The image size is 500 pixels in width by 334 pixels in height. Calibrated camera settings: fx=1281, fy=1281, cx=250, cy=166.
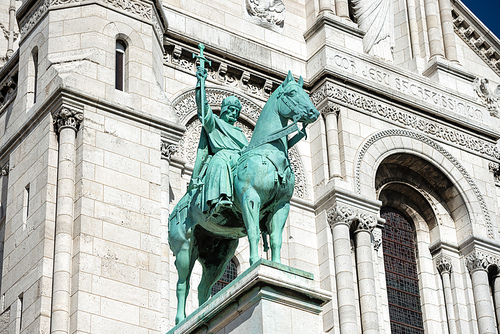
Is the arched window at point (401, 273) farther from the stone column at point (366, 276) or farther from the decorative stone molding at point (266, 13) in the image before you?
the decorative stone molding at point (266, 13)

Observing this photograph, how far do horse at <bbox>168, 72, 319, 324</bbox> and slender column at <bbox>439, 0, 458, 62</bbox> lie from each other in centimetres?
1339

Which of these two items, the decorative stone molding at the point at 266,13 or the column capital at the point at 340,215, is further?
the decorative stone molding at the point at 266,13

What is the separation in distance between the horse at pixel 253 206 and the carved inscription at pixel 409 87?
9.97m

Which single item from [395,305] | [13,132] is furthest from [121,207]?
[395,305]

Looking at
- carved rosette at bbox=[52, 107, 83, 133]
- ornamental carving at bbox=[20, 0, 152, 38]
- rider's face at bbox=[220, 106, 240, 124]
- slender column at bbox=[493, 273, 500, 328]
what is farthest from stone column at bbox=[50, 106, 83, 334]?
slender column at bbox=[493, 273, 500, 328]

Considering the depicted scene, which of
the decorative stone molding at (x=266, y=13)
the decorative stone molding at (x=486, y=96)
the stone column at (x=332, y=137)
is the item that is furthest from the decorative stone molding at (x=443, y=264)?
the decorative stone molding at (x=266, y=13)

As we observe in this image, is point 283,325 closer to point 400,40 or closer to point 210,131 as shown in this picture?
point 210,131

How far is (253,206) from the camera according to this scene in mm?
18031

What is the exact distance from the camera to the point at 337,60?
28672 millimetres

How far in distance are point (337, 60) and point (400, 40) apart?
147 inches

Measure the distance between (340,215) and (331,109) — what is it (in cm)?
267

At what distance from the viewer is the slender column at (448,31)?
104 ft

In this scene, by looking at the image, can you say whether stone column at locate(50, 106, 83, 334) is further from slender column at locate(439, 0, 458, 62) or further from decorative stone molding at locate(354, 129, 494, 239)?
slender column at locate(439, 0, 458, 62)

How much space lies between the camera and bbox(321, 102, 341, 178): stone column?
1069 inches
